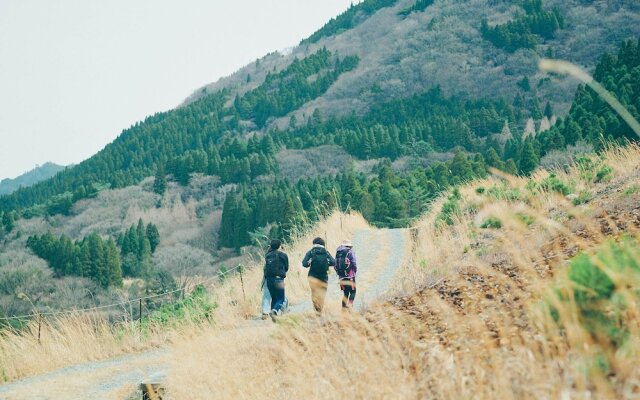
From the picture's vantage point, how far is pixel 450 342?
175 inches

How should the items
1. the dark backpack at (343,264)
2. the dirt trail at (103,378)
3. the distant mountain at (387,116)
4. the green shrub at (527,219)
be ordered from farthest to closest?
the distant mountain at (387,116), the dark backpack at (343,264), the green shrub at (527,219), the dirt trail at (103,378)

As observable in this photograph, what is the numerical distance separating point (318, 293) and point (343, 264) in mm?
675

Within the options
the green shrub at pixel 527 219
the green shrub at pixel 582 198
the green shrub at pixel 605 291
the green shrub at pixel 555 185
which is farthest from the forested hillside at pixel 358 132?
the green shrub at pixel 605 291

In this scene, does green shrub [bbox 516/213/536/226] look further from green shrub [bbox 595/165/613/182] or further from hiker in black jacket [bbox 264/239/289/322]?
hiker in black jacket [bbox 264/239/289/322]

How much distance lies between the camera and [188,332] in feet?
32.2

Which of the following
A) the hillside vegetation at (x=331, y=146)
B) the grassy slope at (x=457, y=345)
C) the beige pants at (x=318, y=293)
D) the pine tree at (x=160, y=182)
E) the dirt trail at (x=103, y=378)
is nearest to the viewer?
the grassy slope at (x=457, y=345)

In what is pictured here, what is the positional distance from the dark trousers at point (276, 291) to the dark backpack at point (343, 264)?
120 centimetres

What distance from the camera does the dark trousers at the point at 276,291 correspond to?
10211 mm

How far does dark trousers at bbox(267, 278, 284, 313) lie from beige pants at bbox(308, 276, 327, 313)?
0.74 meters

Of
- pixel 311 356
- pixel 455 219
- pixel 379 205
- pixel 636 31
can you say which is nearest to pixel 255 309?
pixel 455 219

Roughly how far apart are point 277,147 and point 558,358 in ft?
331

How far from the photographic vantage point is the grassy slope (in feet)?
10.8

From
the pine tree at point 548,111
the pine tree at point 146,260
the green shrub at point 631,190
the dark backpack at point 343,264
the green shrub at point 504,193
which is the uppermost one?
the green shrub at point 631,190

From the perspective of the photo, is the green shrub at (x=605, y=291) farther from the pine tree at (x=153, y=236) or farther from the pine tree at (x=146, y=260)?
the pine tree at (x=153, y=236)
